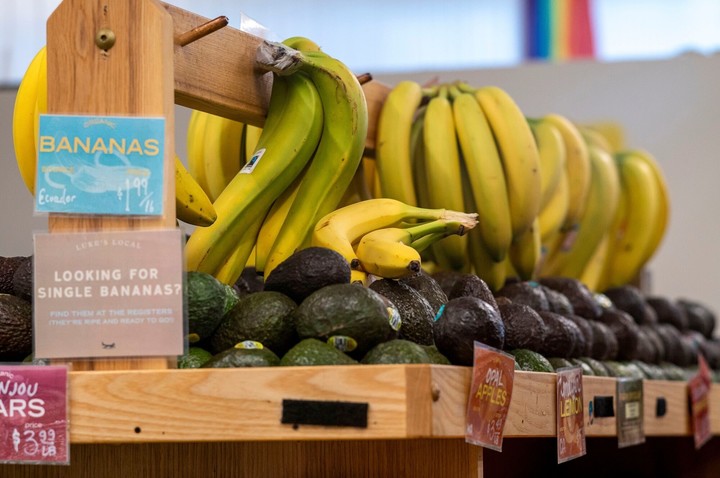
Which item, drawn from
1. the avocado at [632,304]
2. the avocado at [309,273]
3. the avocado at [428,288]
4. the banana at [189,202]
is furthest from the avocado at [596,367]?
the banana at [189,202]

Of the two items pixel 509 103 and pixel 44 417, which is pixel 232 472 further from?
pixel 509 103

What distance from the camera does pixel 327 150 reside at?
155 centimetres

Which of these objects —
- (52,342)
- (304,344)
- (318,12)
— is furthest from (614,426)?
(318,12)

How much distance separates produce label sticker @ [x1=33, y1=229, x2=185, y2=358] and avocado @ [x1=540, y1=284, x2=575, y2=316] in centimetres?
85

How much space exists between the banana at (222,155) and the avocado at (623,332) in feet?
2.52

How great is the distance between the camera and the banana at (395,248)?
1.42m

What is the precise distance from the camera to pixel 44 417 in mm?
1118

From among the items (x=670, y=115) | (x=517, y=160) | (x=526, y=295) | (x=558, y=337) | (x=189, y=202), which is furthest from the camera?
(x=670, y=115)

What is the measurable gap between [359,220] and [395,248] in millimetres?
121

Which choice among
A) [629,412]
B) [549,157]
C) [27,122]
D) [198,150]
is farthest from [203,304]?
[549,157]

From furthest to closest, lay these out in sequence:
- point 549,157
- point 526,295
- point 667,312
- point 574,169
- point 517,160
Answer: point 667,312 → point 574,169 → point 549,157 → point 517,160 → point 526,295

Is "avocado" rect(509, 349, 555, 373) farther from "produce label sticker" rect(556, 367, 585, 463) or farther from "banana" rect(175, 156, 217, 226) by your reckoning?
"banana" rect(175, 156, 217, 226)

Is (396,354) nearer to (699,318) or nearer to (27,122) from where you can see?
(27,122)

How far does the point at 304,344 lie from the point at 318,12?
3.02m
